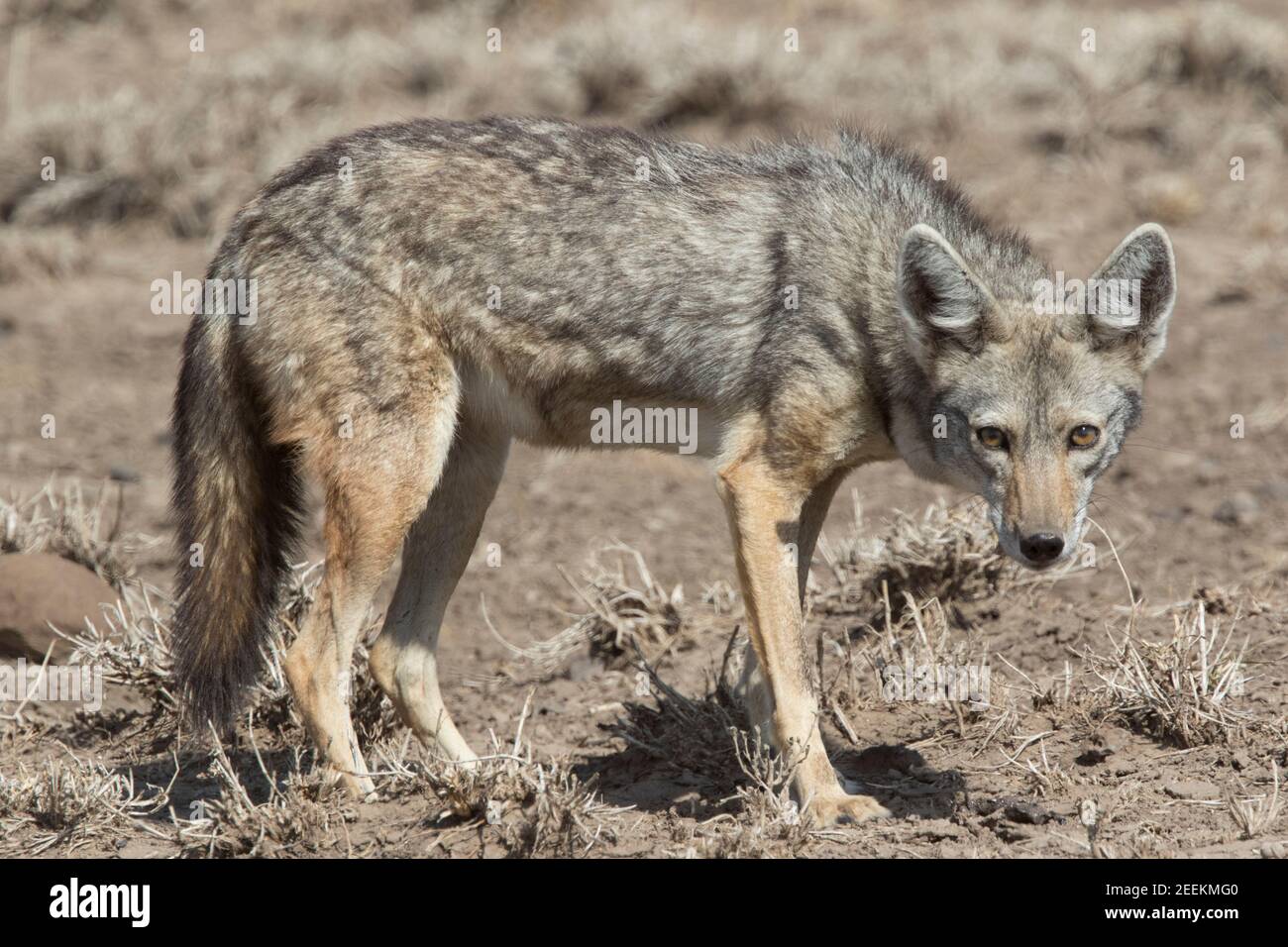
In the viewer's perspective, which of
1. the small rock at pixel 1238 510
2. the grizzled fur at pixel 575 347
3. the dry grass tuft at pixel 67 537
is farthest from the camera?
the small rock at pixel 1238 510

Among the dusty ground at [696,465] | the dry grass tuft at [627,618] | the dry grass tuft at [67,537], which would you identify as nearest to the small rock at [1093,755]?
the dusty ground at [696,465]

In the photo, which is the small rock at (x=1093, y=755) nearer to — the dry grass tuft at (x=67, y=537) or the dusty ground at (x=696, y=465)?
the dusty ground at (x=696, y=465)

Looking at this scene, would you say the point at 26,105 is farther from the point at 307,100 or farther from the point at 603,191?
the point at 603,191

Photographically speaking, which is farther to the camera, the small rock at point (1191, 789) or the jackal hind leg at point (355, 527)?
the jackal hind leg at point (355, 527)

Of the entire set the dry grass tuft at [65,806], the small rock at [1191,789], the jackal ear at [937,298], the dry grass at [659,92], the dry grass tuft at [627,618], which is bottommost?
the dry grass tuft at [65,806]

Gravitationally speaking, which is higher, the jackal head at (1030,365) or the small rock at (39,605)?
the jackal head at (1030,365)

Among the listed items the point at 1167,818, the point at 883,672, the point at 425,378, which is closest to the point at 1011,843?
the point at 1167,818

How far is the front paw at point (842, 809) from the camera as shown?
5.39 metres

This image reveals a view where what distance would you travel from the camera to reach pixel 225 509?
6012 millimetres

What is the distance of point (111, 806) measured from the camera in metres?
5.71

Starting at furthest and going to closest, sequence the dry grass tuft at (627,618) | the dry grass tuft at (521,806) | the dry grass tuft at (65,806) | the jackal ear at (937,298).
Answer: the dry grass tuft at (627,618) < the dry grass tuft at (65,806) < the jackal ear at (937,298) < the dry grass tuft at (521,806)

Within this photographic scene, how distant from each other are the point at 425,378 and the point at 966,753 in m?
2.45

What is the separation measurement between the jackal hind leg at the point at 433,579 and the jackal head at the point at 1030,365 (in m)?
1.86

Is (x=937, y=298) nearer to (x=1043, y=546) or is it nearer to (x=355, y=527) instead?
(x=1043, y=546)
